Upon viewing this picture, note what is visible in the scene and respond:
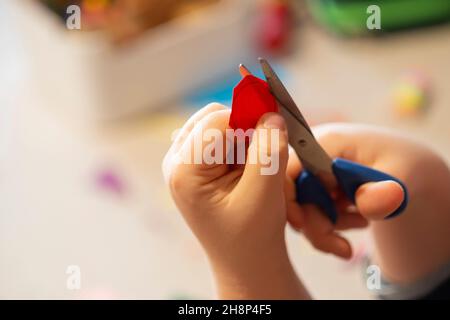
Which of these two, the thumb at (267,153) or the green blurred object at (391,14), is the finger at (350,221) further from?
the green blurred object at (391,14)

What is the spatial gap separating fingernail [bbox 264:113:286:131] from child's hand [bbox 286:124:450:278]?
0.23ft

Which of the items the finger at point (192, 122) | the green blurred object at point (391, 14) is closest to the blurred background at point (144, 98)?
the green blurred object at point (391, 14)

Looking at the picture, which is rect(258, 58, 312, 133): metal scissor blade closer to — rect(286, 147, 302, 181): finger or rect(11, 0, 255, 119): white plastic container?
rect(286, 147, 302, 181): finger

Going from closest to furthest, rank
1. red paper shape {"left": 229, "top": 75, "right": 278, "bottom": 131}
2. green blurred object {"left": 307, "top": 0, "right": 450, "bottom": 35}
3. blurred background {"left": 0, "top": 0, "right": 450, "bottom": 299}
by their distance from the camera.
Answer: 1. red paper shape {"left": 229, "top": 75, "right": 278, "bottom": 131}
2. blurred background {"left": 0, "top": 0, "right": 450, "bottom": 299}
3. green blurred object {"left": 307, "top": 0, "right": 450, "bottom": 35}

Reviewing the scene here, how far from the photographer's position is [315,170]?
404 mm

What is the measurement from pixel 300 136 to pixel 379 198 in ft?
0.19

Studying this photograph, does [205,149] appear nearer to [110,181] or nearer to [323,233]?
[323,233]

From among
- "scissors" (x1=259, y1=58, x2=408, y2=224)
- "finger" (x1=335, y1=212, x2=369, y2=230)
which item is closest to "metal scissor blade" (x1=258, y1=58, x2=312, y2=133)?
"scissors" (x1=259, y1=58, x2=408, y2=224)

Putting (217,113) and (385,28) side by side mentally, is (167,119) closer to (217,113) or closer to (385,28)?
(385,28)

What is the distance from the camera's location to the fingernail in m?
0.34

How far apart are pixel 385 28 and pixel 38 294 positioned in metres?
0.60

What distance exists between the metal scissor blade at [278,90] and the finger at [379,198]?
56 mm

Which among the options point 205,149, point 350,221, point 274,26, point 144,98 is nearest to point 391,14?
point 274,26

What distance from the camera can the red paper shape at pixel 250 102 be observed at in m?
0.34
